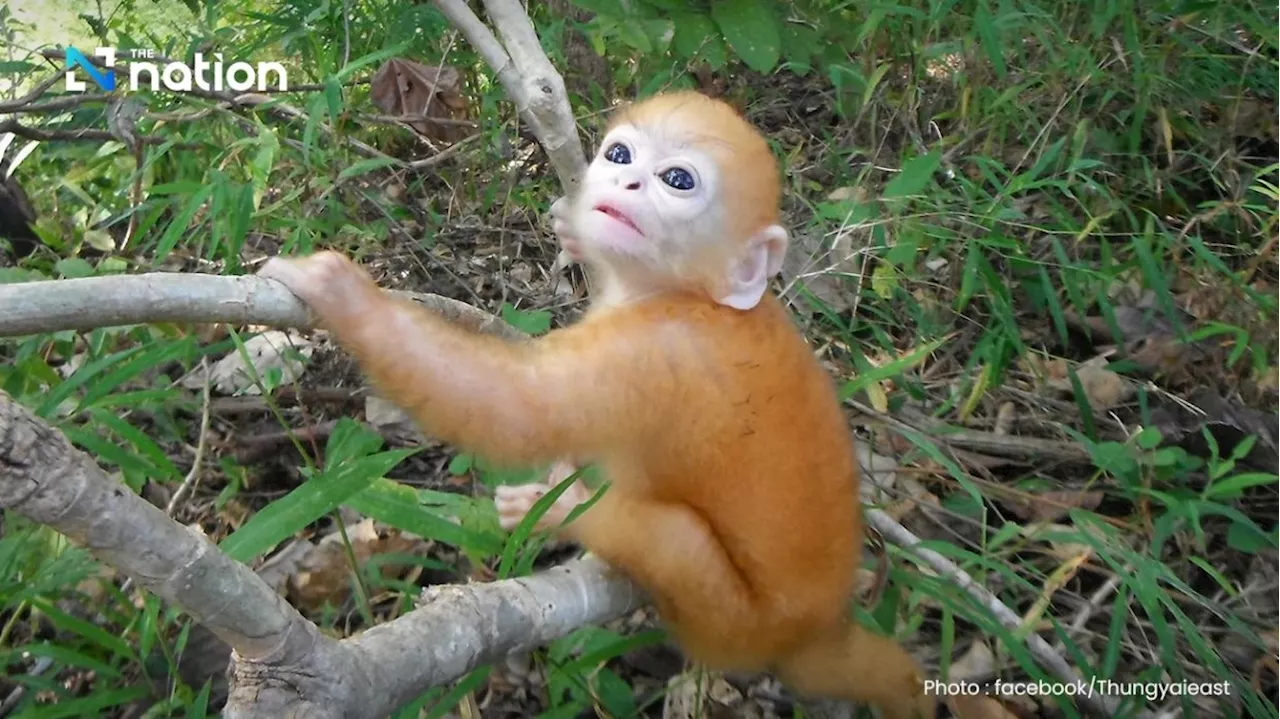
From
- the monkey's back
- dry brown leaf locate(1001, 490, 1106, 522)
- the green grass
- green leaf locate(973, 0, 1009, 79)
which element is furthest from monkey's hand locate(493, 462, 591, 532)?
green leaf locate(973, 0, 1009, 79)

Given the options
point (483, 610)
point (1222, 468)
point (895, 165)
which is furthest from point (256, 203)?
point (1222, 468)

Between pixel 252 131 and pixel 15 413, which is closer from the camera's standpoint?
pixel 15 413

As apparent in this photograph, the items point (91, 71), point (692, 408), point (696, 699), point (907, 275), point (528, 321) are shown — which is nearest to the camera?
point (692, 408)

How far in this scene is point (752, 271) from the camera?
2229 mm

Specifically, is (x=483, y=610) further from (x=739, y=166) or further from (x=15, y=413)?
(x=739, y=166)

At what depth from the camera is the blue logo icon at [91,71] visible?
3738 mm

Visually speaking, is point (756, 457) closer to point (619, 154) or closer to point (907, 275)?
point (619, 154)

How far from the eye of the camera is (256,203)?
3057 mm

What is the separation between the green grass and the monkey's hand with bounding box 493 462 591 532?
0.42 feet

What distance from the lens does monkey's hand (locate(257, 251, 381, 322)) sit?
6.03 feet

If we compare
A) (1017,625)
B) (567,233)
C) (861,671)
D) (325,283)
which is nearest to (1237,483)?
(1017,625)

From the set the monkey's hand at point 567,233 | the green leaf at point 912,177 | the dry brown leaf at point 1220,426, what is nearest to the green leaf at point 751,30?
the green leaf at point 912,177

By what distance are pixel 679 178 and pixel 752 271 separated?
10.8 inches

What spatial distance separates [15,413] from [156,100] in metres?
3.03
